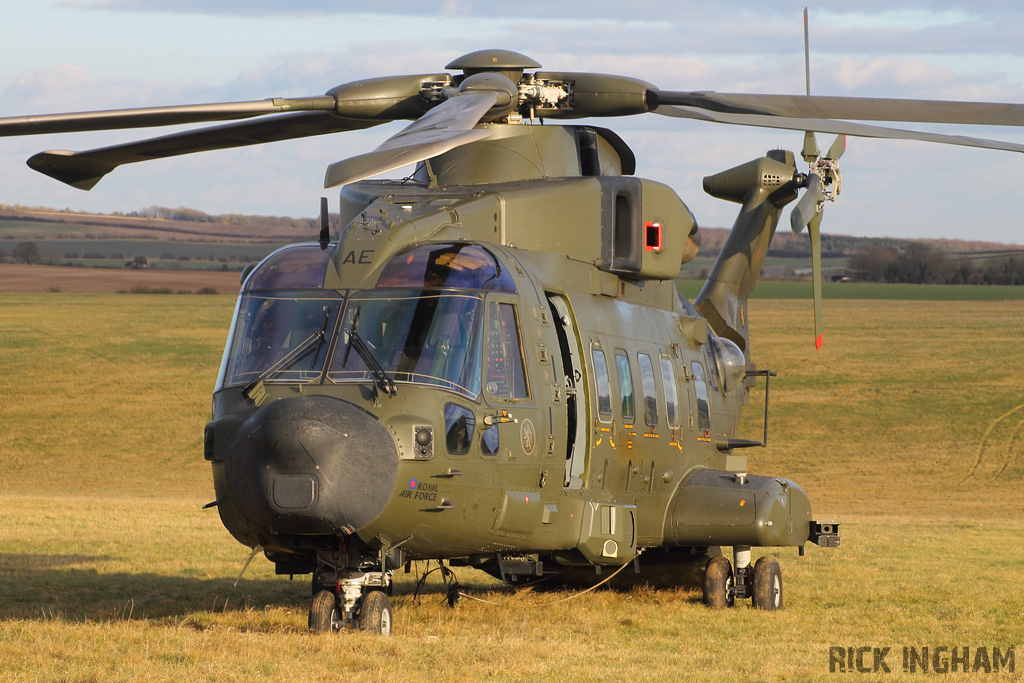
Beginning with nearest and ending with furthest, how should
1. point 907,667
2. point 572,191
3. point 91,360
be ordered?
point 907,667, point 572,191, point 91,360

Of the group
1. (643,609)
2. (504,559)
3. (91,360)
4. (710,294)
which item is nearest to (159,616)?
(504,559)

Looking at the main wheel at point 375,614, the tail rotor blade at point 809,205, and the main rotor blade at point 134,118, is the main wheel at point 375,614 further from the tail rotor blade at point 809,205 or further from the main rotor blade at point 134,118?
the tail rotor blade at point 809,205

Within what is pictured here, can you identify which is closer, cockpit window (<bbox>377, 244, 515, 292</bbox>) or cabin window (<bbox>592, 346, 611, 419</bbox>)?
cockpit window (<bbox>377, 244, 515, 292</bbox>)

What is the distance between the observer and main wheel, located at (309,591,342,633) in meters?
8.88

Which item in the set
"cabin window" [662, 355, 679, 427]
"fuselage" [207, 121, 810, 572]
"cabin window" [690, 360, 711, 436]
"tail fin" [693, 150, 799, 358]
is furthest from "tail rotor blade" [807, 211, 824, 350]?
"fuselage" [207, 121, 810, 572]

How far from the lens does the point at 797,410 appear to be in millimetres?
43000

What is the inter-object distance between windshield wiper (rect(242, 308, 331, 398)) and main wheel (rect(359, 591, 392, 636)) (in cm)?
175

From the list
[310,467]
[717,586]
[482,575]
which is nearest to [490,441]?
[310,467]

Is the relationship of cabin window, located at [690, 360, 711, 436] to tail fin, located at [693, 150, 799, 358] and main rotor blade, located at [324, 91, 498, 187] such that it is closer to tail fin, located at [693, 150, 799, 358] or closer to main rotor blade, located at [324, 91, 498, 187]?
tail fin, located at [693, 150, 799, 358]

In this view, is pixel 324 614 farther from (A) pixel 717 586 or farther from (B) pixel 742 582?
(B) pixel 742 582

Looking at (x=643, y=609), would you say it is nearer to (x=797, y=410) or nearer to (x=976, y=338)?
(x=797, y=410)

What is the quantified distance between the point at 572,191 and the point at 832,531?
197 inches

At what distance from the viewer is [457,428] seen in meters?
8.71

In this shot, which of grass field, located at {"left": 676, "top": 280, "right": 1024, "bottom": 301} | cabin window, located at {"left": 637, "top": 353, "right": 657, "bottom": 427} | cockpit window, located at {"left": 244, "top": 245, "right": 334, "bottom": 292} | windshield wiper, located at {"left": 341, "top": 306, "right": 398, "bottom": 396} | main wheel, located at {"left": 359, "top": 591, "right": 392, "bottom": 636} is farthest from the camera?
grass field, located at {"left": 676, "top": 280, "right": 1024, "bottom": 301}
